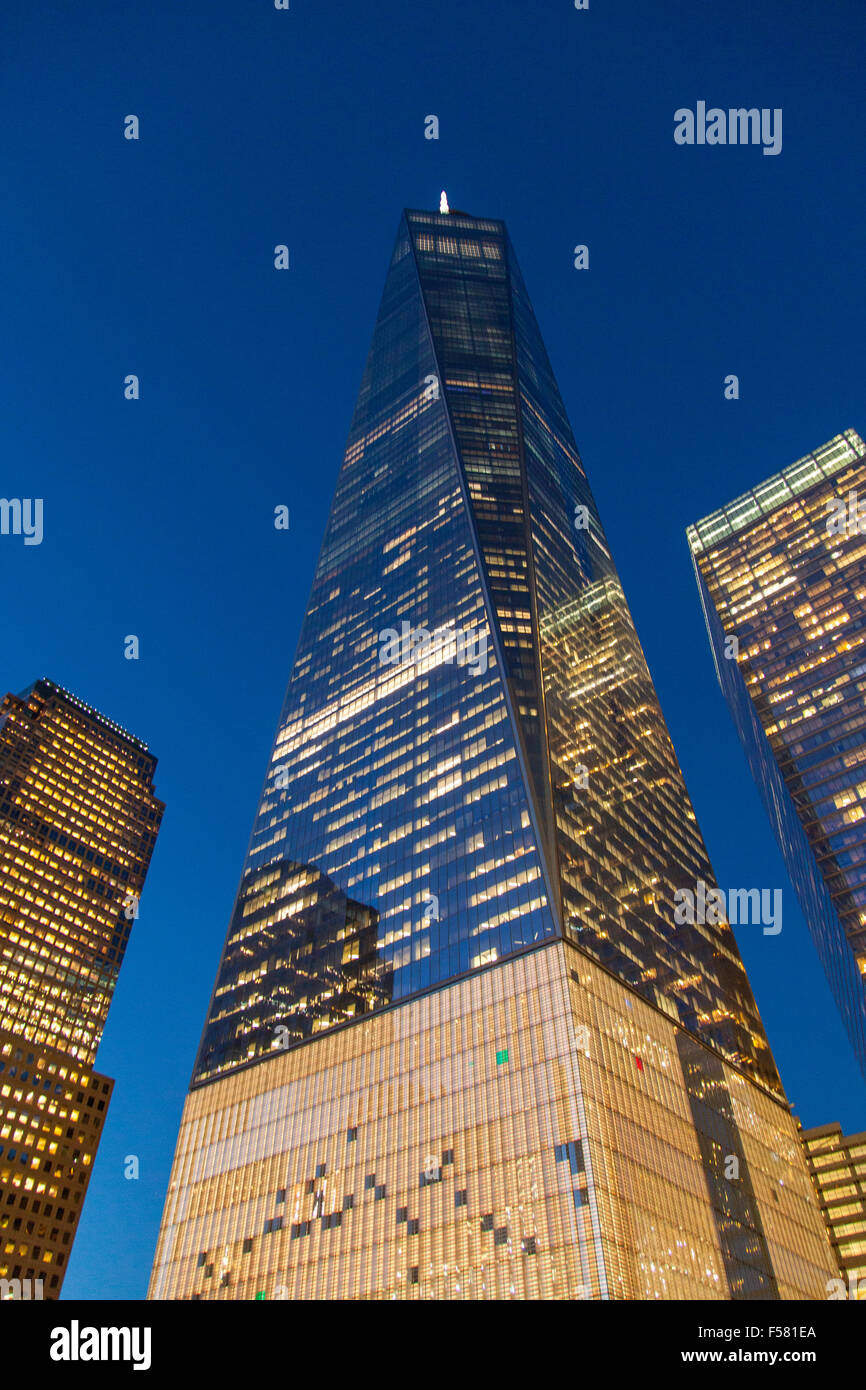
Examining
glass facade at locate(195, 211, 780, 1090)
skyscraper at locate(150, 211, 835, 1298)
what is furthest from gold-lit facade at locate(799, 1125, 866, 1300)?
glass facade at locate(195, 211, 780, 1090)

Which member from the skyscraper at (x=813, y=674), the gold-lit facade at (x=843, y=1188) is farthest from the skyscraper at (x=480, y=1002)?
the gold-lit facade at (x=843, y=1188)

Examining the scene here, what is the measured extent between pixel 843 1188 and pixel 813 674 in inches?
3810

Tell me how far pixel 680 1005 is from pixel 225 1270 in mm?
52544

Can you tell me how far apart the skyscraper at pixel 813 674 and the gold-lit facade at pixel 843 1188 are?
23.2 m

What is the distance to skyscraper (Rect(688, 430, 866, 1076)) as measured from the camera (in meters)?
145

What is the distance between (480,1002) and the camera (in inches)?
3551

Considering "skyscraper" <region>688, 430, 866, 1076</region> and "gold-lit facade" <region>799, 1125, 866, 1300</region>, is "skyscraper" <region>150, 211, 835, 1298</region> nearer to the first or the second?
"skyscraper" <region>688, 430, 866, 1076</region>

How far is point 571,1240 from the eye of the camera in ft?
235

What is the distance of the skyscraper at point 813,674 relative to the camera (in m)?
145

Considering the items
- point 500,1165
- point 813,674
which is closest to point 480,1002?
point 500,1165

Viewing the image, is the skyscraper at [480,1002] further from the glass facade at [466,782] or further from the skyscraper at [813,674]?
the skyscraper at [813,674]

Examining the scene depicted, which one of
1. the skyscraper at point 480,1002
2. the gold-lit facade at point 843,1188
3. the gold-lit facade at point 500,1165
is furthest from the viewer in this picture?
the gold-lit facade at point 843,1188
